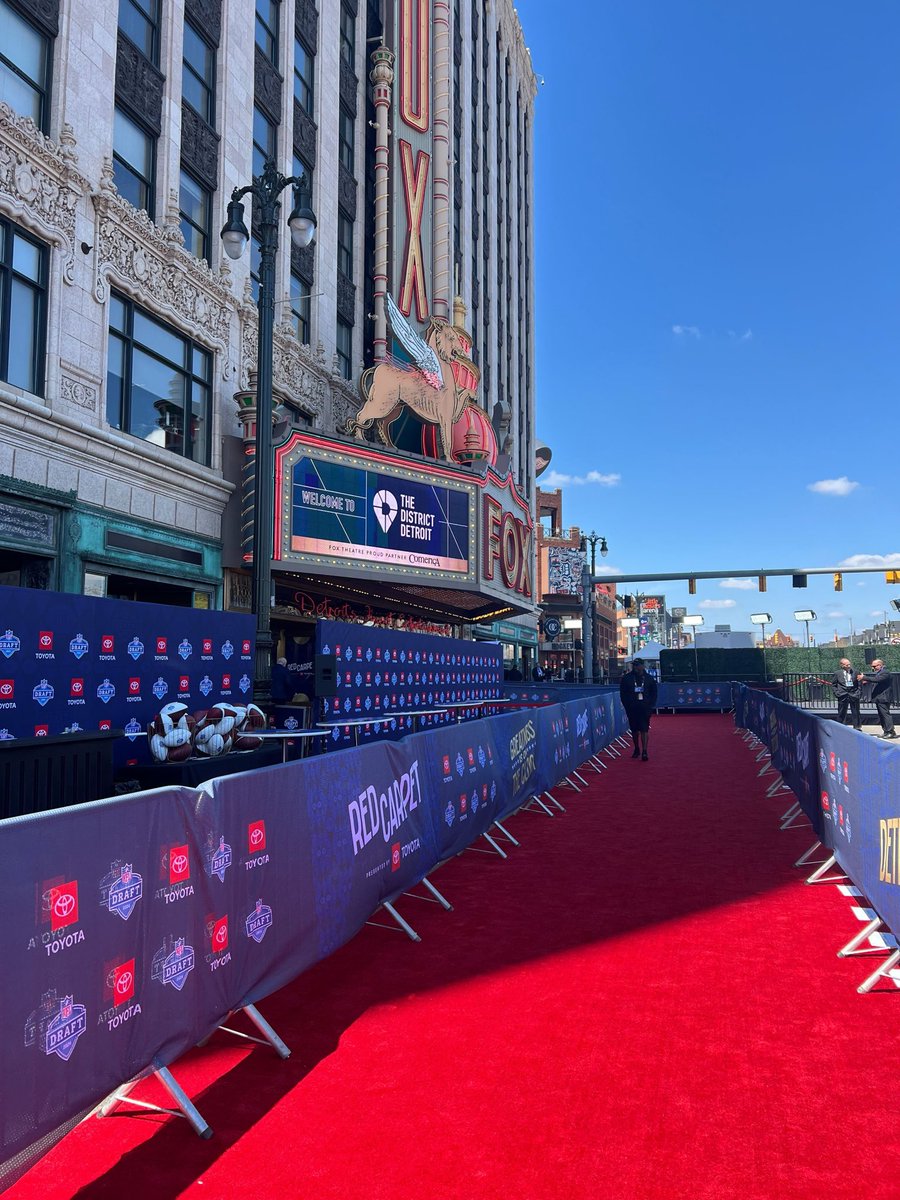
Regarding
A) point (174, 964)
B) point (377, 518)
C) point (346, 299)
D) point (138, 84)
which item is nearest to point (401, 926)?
point (174, 964)

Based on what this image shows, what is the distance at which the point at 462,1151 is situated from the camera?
11.6ft

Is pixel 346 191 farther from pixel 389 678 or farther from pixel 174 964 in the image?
pixel 174 964

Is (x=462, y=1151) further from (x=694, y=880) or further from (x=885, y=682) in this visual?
(x=885, y=682)

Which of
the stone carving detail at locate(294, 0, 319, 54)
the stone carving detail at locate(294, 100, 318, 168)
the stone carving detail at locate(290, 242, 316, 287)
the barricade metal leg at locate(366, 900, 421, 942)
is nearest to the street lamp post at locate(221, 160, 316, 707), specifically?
the barricade metal leg at locate(366, 900, 421, 942)

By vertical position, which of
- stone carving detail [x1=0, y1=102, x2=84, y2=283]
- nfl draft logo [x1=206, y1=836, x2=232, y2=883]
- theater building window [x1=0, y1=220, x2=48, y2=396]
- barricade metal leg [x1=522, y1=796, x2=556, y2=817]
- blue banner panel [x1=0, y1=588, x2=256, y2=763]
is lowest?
barricade metal leg [x1=522, y1=796, x2=556, y2=817]

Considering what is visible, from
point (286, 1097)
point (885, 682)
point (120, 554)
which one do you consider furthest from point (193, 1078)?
point (885, 682)

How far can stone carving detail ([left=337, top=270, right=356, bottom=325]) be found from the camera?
25578 mm

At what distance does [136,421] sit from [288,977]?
45.2 feet

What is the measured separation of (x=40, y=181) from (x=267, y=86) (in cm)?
1042

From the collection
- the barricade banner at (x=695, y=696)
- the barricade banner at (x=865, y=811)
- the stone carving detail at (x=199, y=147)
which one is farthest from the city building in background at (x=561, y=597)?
the barricade banner at (x=865, y=811)

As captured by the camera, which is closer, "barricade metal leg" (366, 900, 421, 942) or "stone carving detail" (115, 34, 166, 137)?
"barricade metal leg" (366, 900, 421, 942)

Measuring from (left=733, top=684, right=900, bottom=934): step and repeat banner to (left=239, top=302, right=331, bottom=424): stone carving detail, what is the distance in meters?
15.3

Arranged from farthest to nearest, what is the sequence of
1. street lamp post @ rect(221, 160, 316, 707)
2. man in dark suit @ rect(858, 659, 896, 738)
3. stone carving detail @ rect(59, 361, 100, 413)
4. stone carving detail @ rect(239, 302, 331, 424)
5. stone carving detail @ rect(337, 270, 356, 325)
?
1. stone carving detail @ rect(337, 270, 356, 325)
2. man in dark suit @ rect(858, 659, 896, 738)
3. stone carving detail @ rect(239, 302, 331, 424)
4. stone carving detail @ rect(59, 361, 100, 413)
5. street lamp post @ rect(221, 160, 316, 707)

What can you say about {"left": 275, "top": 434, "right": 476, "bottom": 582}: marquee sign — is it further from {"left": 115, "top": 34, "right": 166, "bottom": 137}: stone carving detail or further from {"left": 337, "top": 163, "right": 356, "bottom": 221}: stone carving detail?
{"left": 337, "top": 163, "right": 356, "bottom": 221}: stone carving detail
